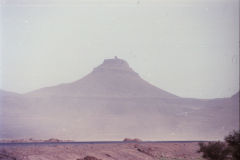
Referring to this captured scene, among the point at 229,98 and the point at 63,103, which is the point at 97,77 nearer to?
the point at 63,103

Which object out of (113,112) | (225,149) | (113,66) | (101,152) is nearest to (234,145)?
(225,149)

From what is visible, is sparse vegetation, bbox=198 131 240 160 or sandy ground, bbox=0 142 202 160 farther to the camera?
sandy ground, bbox=0 142 202 160

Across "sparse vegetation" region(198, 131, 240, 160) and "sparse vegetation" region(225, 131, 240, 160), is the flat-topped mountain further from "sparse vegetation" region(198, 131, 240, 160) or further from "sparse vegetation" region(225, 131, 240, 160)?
"sparse vegetation" region(225, 131, 240, 160)

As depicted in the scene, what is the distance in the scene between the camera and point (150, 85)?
177 m

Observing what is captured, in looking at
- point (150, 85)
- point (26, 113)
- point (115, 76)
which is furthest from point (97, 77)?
point (26, 113)

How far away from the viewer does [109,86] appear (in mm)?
169750

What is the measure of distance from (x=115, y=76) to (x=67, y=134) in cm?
5414

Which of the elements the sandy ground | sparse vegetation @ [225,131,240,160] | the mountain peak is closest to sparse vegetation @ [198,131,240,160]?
sparse vegetation @ [225,131,240,160]

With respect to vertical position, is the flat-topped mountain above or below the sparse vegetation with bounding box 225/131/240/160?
above

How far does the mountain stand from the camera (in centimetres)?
12838

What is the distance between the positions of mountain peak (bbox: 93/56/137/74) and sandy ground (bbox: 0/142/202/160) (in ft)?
411

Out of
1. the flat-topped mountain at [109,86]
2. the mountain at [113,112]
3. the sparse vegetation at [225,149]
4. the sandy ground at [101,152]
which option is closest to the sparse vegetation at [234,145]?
the sparse vegetation at [225,149]

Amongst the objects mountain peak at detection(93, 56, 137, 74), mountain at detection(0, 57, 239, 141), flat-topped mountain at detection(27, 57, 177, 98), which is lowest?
mountain at detection(0, 57, 239, 141)

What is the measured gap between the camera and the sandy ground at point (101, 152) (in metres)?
36.7
